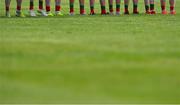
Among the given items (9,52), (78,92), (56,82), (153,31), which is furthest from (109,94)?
(153,31)

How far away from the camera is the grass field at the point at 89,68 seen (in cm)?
586

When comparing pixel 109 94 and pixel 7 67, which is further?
pixel 7 67

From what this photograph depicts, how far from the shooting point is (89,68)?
7383 millimetres

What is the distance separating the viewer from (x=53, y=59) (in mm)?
8219

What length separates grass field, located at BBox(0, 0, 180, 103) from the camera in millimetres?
5855

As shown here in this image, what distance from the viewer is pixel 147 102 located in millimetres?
5641

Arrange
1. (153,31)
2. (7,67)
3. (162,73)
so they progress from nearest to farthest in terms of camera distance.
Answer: (162,73) < (7,67) < (153,31)

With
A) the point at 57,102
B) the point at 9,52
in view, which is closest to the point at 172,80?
the point at 57,102

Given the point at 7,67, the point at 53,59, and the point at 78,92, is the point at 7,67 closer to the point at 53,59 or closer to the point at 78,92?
the point at 53,59

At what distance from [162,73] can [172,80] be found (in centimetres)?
40

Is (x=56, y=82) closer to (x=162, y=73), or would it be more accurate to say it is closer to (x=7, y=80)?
(x=7, y=80)

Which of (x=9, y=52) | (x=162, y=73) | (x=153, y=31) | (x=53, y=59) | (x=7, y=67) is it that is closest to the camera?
(x=162, y=73)

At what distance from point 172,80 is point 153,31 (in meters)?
6.37

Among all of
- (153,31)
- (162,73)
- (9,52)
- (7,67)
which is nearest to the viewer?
(162,73)
